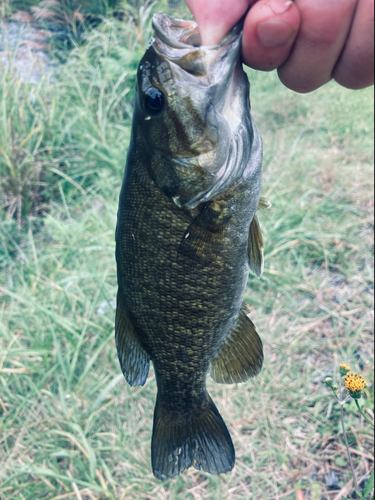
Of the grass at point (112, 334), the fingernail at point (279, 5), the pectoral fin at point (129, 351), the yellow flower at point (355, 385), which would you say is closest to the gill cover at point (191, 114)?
the fingernail at point (279, 5)

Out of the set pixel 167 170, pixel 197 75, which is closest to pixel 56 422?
pixel 167 170

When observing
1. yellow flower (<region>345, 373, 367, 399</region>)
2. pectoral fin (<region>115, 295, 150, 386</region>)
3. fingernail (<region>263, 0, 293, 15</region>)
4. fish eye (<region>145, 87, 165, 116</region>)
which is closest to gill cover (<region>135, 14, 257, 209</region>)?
fish eye (<region>145, 87, 165, 116</region>)

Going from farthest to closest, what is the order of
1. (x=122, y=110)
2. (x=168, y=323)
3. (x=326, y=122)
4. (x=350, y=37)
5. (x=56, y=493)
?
(x=122, y=110) < (x=326, y=122) < (x=56, y=493) < (x=168, y=323) < (x=350, y=37)

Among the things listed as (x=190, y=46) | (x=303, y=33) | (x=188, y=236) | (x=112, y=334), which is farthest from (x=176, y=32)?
(x=112, y=334)

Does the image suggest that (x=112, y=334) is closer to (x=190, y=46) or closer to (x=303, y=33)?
(x=190, y=46)

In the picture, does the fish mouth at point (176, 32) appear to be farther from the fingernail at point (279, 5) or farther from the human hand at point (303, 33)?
the fingernail at point (279, 5)

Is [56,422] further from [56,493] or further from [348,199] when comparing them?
[348,199]

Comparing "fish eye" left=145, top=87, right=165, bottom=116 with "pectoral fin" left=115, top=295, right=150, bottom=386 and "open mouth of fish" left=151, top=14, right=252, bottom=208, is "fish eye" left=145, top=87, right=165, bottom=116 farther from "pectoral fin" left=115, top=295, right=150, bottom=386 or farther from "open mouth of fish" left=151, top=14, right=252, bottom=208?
"pectoral fin" left=115, top=295, right=150, bottom=386
